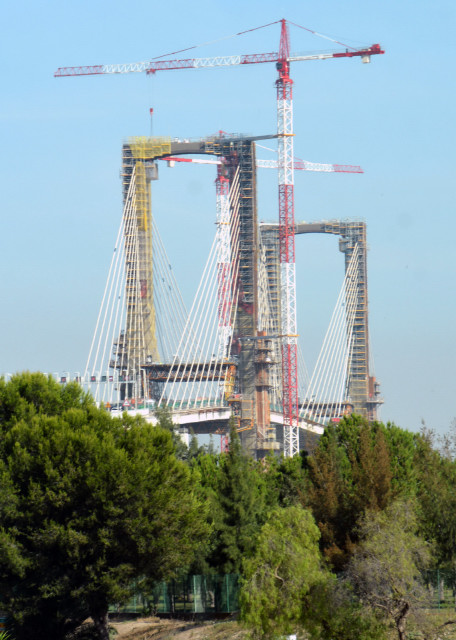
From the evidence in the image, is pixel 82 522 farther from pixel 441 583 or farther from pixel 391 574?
pixel 441 583

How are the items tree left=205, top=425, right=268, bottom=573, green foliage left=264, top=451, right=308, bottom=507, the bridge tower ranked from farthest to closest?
the bridge tower, green foliage left=264, top=451, right=308, bottom=507, tree left=205, top=425, right=268, bottom=573

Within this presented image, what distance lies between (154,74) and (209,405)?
5632 cm

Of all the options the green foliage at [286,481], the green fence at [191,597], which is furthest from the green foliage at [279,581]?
the green foliage at [286,481]

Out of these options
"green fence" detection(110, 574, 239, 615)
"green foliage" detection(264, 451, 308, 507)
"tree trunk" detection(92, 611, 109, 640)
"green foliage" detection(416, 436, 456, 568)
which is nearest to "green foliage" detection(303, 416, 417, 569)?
"green foliage" detection(416, 436, 456, 568)

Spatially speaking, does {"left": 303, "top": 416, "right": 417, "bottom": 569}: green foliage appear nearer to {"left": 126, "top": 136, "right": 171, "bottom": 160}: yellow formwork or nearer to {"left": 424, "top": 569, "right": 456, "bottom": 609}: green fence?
{"left": 424, "top": 569, "right": 456, "bottom": 609}: green fence

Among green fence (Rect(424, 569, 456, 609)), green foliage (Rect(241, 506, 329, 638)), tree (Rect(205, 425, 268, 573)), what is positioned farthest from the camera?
tree (Rect(205, 425, 268, 573))

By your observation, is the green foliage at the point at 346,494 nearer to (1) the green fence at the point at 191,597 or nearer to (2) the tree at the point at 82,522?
(2) the tree at the point at 82,522

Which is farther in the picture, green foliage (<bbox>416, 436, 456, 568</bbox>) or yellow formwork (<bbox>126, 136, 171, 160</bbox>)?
yellow formwork (<bbox>126, 136, 171, 160</bbox>)

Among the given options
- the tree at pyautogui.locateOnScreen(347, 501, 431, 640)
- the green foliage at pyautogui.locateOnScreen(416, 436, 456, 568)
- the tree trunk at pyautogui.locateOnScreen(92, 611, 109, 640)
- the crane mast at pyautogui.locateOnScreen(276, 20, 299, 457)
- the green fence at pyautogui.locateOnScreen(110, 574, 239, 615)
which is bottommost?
the tree trunk at pyautogui.locateOnScreen(92, 611, 109, 640)

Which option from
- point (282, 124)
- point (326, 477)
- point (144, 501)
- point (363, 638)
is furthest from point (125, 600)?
point (282, 124)

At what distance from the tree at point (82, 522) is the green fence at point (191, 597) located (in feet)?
7.33

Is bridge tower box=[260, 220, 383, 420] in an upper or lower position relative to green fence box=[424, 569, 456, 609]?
upper

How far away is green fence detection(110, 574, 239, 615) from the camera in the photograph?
1945 inches

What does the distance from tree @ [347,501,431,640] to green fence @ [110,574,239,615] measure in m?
15.2
